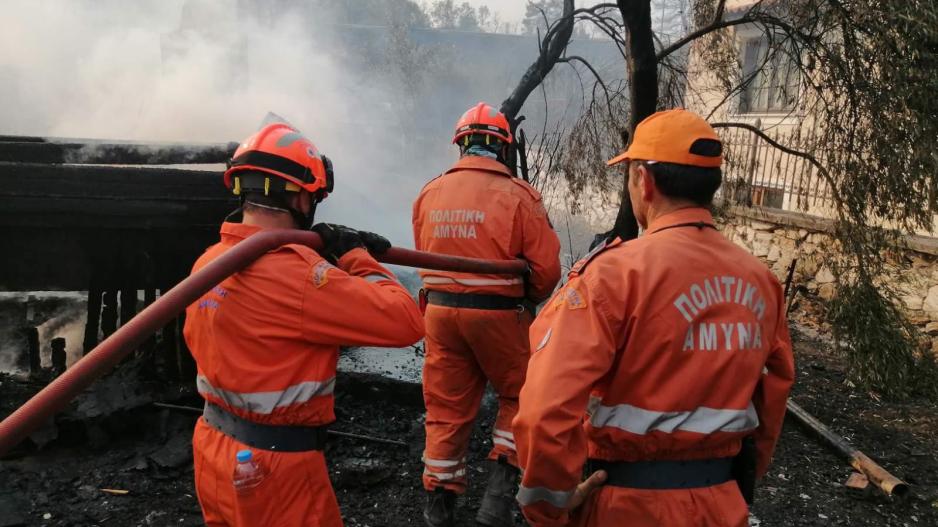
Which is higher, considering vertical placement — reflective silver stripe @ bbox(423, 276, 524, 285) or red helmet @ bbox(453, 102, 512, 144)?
red helmet @ bbox(453, 102, 512, 144)

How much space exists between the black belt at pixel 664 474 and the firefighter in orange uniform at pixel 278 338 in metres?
0.82

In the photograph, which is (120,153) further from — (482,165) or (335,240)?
(335,240)

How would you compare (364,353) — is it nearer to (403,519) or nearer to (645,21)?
(403,519)

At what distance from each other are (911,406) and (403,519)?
5.02m

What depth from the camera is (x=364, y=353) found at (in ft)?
20.0

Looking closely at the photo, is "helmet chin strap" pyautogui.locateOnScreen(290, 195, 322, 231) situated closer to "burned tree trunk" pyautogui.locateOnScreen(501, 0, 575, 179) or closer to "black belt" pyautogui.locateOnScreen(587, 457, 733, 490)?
"black belt" pyautogui.locateOnScreen(587, 457, 733, 490)

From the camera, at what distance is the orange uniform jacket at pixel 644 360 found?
1747 mm

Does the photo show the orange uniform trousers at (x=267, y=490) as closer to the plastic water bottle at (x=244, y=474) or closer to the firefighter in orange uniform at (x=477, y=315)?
the plastic water bottle at (x=244, y=474)

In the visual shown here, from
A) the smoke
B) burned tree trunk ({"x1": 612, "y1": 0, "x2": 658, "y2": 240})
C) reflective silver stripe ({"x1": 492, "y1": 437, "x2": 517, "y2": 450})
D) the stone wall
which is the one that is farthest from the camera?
the smoke

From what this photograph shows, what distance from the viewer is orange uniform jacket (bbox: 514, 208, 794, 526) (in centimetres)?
175

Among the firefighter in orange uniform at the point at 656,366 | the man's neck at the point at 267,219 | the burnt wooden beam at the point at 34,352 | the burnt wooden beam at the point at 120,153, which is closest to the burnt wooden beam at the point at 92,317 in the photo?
the burnt wooden beam at the point at 34,352

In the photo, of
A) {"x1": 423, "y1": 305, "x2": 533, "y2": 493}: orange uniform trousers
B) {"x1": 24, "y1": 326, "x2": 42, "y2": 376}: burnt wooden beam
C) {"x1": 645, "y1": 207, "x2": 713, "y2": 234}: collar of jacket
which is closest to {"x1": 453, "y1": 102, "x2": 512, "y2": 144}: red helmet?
{"x1": 423, "y1": 305, "x2": 533, "y2": 493}: orange uniform trousers

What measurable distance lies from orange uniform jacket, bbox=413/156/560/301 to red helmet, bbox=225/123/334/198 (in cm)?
165

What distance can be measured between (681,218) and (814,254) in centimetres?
540
